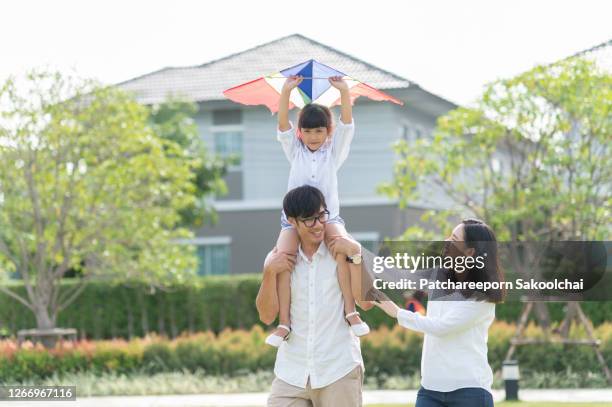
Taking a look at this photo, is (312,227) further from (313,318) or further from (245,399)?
(245,399)

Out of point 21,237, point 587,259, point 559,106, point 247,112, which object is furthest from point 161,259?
point 247,112

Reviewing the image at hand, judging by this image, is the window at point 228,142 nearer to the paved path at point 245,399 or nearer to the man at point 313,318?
the paved path at point 245,399

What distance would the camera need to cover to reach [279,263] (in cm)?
554

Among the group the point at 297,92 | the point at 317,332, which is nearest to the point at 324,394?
the point at 317,332

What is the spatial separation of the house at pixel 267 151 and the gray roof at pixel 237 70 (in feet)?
0.11

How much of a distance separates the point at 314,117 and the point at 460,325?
1395 mm

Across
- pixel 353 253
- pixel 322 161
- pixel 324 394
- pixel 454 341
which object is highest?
pixel 322 161

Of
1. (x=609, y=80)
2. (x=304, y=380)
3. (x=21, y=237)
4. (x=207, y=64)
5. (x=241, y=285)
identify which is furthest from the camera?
(x=207, y=64)

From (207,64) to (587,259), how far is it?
22.6 m

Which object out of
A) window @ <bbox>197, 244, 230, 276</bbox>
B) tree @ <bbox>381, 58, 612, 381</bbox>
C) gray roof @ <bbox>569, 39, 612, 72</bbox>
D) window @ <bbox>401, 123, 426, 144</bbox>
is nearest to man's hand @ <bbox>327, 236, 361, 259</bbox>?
tree @ <bbox>381, 58, 612, 381</bbox>

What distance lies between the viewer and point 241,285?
73.5 feet

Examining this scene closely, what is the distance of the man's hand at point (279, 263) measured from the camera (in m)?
5.55

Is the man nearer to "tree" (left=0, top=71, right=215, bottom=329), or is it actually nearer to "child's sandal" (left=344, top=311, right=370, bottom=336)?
"child's sandal" (left=344, top=311, right=370, bottom=336)

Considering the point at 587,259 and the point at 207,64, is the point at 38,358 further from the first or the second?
the point at 207,64
